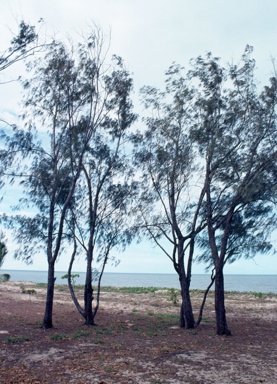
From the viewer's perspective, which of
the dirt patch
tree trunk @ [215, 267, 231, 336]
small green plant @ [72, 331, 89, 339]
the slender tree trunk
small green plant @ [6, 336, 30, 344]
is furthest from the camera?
the slender tree trunk

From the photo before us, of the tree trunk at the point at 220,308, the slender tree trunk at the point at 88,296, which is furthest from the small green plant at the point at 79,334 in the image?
the tree trunk at the point at 220,308

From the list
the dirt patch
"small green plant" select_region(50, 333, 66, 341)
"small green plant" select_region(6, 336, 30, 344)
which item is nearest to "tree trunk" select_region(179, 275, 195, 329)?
the dirt patch

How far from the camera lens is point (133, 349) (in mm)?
14680

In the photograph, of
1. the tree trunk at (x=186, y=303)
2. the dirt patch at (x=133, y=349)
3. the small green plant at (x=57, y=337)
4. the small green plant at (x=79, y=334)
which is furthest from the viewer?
the tree trunk at (x=186, y=303)

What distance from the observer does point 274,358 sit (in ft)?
45.1

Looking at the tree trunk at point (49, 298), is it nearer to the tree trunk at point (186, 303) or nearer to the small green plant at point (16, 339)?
the small green plant at point (16, 339)

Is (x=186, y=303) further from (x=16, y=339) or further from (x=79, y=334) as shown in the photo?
(x=16, y=339)

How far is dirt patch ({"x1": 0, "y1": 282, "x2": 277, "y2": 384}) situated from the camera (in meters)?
11.5

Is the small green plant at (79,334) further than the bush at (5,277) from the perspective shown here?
No

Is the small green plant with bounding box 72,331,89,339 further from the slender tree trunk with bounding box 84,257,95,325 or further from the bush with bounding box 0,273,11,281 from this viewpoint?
the bush with bounding box 0,273,11,281

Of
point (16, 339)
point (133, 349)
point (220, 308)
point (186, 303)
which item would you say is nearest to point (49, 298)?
point (16, 339)

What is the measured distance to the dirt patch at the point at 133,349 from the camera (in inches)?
452

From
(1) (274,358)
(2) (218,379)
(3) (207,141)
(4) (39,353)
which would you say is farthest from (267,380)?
(3) (207,141)

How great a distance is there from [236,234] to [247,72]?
6.46 m
